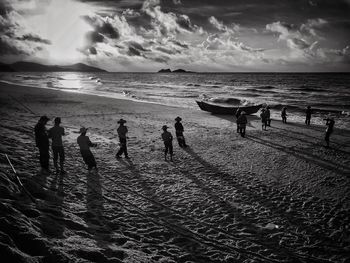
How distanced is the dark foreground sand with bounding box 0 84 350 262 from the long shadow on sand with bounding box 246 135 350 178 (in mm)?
41

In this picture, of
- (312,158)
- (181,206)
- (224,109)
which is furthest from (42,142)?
(224,109)

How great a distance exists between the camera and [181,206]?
7637mm

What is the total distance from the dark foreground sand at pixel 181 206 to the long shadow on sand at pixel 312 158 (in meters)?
0.04

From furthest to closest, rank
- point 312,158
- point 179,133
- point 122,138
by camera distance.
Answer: point 179,133
point 312,158
point 122,138

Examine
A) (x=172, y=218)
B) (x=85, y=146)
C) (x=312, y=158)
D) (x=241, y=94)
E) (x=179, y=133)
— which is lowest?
(x=172, y=218)

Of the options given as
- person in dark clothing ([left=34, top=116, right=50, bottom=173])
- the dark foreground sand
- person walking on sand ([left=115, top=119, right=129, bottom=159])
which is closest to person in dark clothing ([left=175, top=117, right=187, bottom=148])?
the dark foreground sand

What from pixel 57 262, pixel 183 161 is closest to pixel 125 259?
pixel 57 262

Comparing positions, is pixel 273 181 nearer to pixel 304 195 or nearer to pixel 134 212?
pixel 304 195

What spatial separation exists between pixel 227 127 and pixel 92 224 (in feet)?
48.0

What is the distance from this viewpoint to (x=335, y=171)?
10617mm

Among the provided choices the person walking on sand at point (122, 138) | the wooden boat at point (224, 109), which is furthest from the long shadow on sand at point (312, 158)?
the wooden boat at point (224, 109)

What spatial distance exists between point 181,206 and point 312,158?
24.8ft

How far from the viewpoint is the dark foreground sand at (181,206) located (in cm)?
516

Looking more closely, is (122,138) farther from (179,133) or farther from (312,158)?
(312,158)
